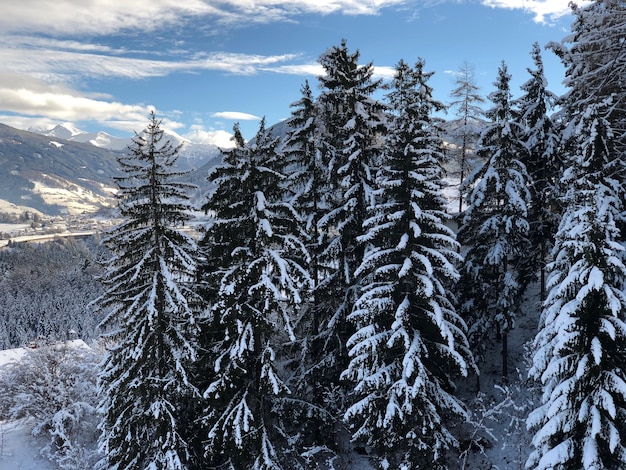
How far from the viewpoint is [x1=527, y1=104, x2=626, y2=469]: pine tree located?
33.1 ft

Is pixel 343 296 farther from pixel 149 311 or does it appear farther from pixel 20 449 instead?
pixel 20 449

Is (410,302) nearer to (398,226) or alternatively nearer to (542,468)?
(398,226)

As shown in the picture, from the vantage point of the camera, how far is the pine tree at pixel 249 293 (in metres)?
14.4

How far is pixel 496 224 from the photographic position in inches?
795

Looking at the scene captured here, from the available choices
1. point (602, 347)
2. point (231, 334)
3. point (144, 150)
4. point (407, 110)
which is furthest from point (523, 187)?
point (144, 150)

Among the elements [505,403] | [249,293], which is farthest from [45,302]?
[505,403]

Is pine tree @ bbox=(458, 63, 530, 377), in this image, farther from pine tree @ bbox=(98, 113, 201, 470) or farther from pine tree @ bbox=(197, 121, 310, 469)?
pine tree @ bbox=(98, 113, 201, 470)

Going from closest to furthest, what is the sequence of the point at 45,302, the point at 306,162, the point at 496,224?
1. the point at 306,162
2. the point at 496,224
3. the point at 45,302

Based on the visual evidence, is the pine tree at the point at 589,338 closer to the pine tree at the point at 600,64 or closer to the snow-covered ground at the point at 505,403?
the pine tree at the point at 600,64

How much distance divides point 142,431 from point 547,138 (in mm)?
23748

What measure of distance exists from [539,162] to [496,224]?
5.98 metres

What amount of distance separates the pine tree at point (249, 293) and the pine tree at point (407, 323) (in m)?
2.79

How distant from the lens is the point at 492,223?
20188 millimetres

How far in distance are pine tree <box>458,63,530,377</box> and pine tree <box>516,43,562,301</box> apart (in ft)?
4.58
